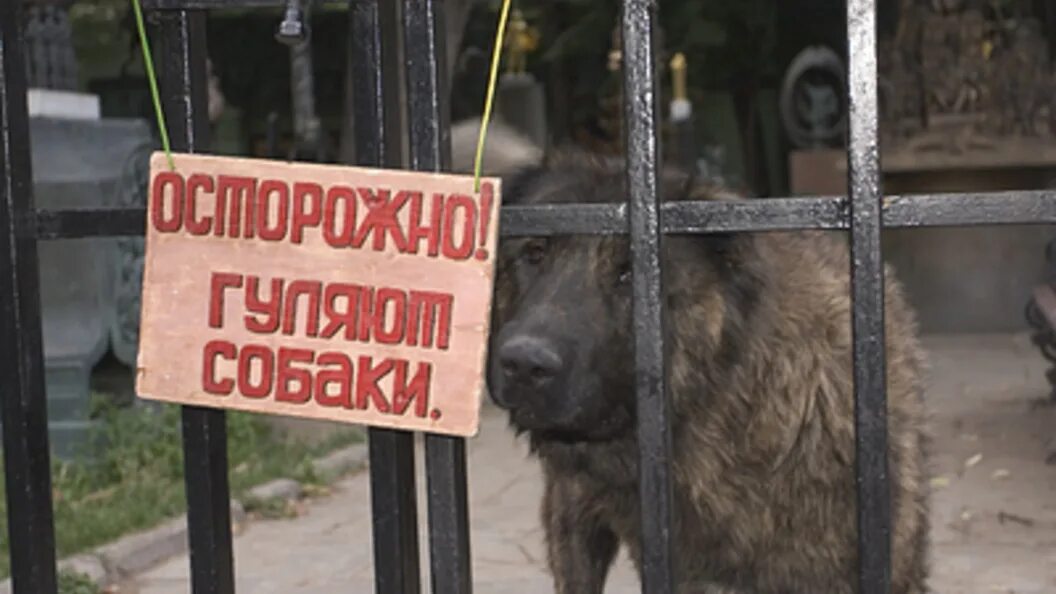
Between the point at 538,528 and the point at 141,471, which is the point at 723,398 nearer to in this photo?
the point at 538,528

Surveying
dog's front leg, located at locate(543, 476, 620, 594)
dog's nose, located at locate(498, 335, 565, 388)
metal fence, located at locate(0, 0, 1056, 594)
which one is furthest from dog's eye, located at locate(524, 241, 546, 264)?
metal fence, located at locate(0, 0, 1056, 594)

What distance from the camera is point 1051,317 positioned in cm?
764

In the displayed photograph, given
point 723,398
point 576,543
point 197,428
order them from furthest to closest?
point 576,543
point 723,398
point 197,428

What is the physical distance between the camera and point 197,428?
97.7 inches

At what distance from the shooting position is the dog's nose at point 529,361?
3.03 meters

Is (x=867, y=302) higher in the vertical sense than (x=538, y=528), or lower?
higher

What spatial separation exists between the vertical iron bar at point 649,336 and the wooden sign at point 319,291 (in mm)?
207

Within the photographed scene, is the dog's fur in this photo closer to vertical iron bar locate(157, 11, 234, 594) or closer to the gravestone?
vertical iron bar locate(157, 11, 234, 594)

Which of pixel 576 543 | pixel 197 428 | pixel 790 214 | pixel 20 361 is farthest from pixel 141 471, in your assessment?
pixel 790 214

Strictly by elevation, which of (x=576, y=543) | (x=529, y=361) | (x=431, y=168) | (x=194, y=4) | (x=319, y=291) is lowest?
(x=576, y=543)

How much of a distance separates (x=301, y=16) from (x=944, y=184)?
12403mm

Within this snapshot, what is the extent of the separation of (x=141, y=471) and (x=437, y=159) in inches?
245

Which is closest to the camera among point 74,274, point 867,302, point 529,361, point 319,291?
point 867,302

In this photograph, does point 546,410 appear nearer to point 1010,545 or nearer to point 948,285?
point 1010,545
